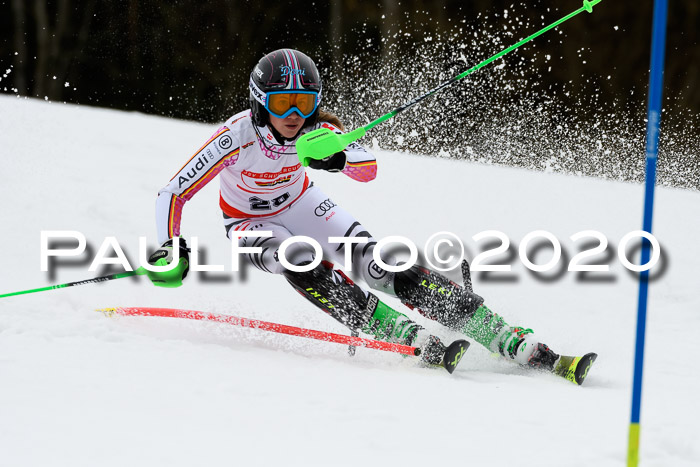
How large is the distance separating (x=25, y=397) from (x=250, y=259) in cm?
141

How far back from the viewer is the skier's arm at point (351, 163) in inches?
133

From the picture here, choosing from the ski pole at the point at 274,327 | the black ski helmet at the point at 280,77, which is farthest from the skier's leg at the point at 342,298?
the black ski helmet at the point at 280,77

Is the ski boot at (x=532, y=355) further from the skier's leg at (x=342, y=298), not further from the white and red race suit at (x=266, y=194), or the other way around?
the white and red race suit at (x=266, y=194)

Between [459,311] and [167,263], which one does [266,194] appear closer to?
[167,263]

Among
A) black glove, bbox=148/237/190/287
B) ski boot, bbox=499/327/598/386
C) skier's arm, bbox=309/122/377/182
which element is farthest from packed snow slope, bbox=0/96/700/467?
skier's arm, bbox=309/122/377/182

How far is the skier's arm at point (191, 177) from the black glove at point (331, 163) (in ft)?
1.31

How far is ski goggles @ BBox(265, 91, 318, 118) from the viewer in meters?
3.38

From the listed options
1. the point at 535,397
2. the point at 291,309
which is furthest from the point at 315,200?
the point at 535,397

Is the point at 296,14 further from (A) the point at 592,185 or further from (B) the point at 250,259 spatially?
(B) the point at 250,259

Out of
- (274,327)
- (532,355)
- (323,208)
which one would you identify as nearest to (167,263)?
(274,327)

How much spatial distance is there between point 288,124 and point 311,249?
0.58 m

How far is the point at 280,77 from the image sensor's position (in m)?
3.37

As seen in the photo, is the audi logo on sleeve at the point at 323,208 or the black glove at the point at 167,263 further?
the audi logo on sleeve at the point at 323,208

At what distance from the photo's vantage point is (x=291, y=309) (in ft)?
15.6
